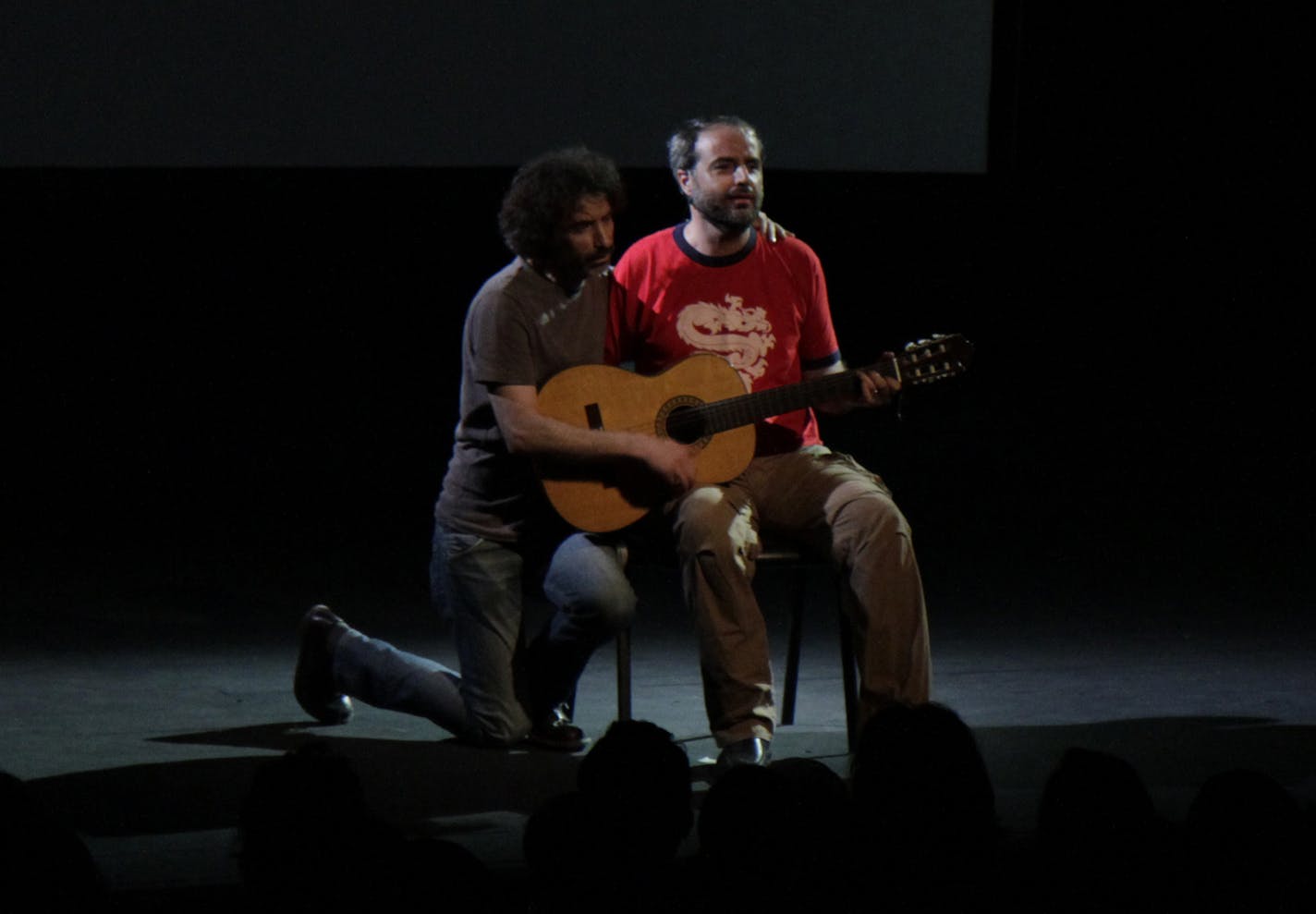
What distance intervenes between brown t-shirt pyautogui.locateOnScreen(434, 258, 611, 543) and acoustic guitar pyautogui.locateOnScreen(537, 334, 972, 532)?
0.07 meters

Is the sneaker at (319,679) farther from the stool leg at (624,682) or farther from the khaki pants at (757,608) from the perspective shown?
the khaki pants at (757,608)

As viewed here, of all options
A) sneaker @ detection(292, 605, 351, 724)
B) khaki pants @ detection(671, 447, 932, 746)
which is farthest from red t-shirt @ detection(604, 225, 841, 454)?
sneaker @ detection(292, 605, 351, 724)

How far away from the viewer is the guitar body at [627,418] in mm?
3744

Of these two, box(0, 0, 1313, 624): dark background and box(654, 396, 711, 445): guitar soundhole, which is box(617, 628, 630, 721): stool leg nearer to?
box(654, 396, 711, 445): guitar soundhole

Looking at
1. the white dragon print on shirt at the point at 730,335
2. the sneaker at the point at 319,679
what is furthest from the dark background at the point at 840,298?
the white dragon print on shirt at the point at 730,335

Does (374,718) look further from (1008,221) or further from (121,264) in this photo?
(1008,221)

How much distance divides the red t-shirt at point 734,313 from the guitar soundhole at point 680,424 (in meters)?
0.14

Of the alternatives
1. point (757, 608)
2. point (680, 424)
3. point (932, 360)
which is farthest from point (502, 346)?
point (932, 360)

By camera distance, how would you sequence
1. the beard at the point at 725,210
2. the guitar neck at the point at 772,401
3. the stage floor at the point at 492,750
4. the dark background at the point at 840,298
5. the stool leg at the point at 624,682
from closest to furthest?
Answer: the stage floor at the point at 492,750 < the stool leg at the point at 624,682 < the guitar neck at the point at 772,401 < the beard at the point at 725,210 < the dark background at the point at 840,298

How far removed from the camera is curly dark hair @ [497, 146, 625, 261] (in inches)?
146

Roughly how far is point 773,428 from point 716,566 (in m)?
0.46

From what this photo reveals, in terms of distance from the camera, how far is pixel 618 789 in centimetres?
202

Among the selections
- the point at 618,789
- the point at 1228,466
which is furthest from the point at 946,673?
the point at 1228,466

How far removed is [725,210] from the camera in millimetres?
3885
